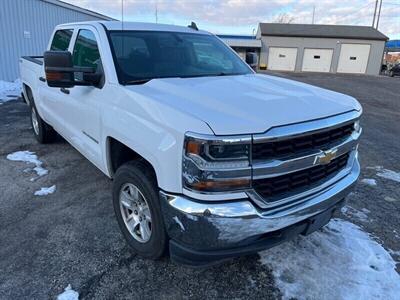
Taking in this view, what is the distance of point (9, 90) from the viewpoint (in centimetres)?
1178

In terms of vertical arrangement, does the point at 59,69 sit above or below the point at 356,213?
above

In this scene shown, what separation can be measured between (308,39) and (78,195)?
41.7 meters

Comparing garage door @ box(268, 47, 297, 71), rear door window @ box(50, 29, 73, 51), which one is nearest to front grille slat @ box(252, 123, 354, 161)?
rear door window @ box(50, 29, 73, 51)

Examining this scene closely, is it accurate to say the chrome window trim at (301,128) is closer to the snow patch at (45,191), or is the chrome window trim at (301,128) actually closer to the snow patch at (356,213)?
the snow patch at (356,213)

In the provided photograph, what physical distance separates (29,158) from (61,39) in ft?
6.20

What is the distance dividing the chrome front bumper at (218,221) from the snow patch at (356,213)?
1.71 meters

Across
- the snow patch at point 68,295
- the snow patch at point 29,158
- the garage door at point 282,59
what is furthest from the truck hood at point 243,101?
the garage door at point 282,59

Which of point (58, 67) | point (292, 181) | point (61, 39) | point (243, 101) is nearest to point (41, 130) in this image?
point (61, 39)

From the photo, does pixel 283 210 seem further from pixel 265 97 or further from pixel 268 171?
pixel 265 97

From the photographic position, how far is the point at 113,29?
3.55m

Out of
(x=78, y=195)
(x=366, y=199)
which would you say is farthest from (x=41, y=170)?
(x=366, y=199)

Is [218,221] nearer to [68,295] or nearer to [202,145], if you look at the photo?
[202,145]

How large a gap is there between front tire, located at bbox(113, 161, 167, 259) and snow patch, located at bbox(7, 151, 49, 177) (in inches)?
90.4

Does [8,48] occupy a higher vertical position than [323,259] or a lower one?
higher
